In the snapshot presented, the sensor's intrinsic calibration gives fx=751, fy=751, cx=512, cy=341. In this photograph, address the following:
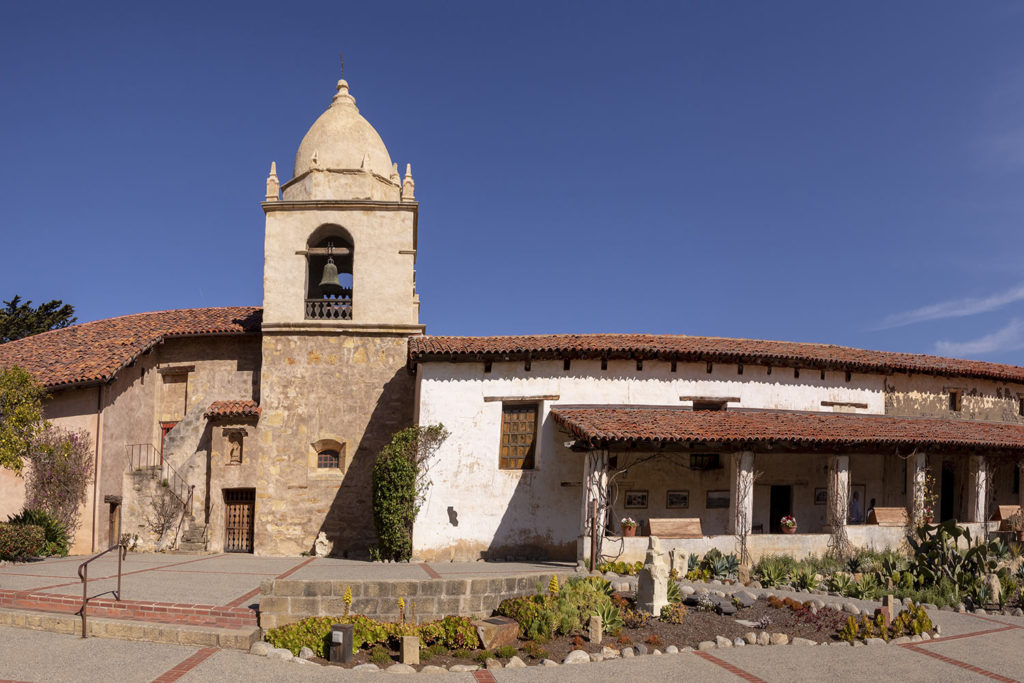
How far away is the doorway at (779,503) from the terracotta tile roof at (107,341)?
16158 millimetres

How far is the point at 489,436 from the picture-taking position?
1959 centimetres

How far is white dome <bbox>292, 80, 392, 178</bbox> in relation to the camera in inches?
898

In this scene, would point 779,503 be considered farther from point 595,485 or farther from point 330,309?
point 330,309

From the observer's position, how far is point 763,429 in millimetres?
18562

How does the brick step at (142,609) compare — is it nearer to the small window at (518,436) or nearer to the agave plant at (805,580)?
the small window at (518,436)

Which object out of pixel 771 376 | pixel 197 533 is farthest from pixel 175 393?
pixel 771 376

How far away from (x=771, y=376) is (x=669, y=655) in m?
11.7

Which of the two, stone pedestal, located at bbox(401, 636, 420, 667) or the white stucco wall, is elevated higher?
the white stucco wall

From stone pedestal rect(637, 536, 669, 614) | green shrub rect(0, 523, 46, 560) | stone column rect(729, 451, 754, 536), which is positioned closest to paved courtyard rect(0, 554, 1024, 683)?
stone pedestal rect(637, 536, 669, 614)

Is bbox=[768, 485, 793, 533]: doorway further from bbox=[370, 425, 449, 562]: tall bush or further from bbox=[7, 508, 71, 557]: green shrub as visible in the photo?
bbox=[7, 508, 71, 557]: green shrub

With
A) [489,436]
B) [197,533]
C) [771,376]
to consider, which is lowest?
[197,533]

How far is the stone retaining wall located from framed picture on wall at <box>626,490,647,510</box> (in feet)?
24.8

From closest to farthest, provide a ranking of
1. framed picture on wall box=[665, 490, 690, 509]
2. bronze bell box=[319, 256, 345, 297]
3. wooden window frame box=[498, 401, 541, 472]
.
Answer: wooden window frame box=[498, 401, 541, 472], framed picture on wall box=[665, 490, 690, 509], bronze bell box=[319, 256, 345, 297]

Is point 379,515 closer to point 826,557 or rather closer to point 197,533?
point 197,533
